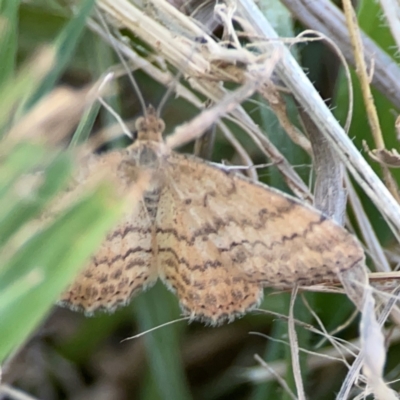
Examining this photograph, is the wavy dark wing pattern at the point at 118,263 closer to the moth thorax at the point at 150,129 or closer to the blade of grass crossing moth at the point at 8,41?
the moth thorax at the point at 150,129

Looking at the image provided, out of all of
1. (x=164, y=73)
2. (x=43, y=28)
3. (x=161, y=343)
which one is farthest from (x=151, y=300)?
(x=43, y=28)

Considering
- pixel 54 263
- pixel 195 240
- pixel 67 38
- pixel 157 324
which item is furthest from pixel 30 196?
pixel 157 324

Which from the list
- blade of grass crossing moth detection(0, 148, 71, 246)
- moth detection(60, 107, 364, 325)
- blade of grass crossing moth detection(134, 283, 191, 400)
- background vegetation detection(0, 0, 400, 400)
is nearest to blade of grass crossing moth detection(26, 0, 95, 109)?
background vegetation detection(0, 0, 400, 400)

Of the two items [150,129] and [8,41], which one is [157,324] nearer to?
[150,129]

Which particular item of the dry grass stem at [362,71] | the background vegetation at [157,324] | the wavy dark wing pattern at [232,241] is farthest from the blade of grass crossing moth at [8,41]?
the dry grass stem at [362,71]

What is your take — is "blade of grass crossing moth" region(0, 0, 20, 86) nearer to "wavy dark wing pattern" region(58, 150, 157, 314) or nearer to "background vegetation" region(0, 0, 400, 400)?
"background vegetation" region(0, 0, 400, 400)

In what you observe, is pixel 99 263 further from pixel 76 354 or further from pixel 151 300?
pixel 76 354

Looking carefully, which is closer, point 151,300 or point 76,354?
point 151,300
